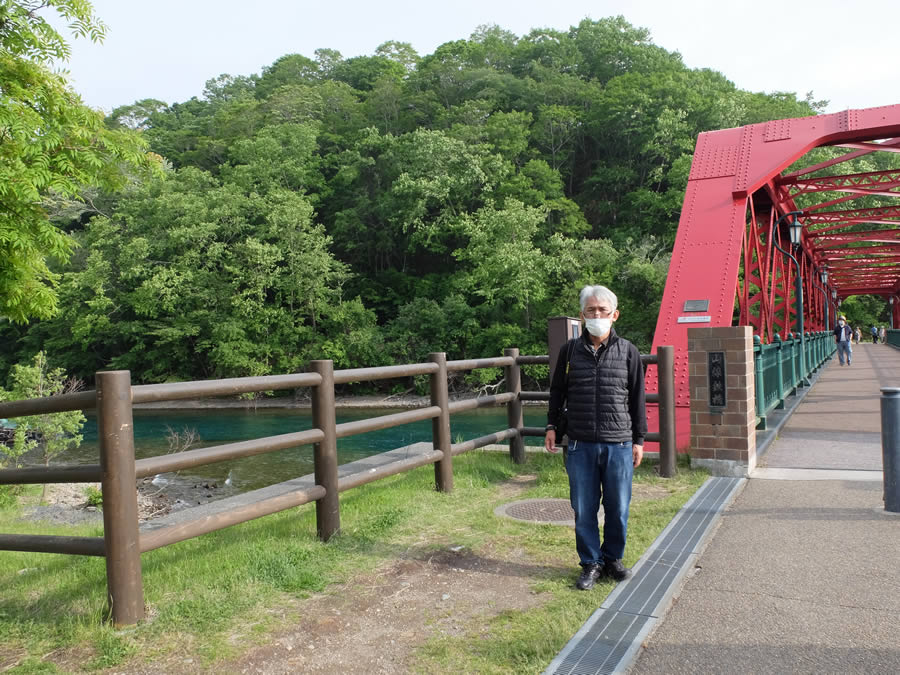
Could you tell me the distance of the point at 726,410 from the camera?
630cm

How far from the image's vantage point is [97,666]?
2830 mm

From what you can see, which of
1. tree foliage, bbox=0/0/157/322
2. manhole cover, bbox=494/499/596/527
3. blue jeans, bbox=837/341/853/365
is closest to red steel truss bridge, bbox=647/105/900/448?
manhole cover, bbox=494/499/596/527

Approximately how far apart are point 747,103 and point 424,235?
2191cm

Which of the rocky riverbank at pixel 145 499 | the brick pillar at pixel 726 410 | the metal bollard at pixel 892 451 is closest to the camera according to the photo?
the metal bollard at pixel 892 451

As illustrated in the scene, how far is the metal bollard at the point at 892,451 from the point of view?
15.7 feet

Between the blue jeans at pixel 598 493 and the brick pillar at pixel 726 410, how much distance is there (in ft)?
9.54

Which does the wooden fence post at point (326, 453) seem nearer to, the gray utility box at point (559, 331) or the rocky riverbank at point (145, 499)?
the gray utility box at point (559, 331)

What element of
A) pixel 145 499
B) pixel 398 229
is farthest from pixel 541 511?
pixel 398 229

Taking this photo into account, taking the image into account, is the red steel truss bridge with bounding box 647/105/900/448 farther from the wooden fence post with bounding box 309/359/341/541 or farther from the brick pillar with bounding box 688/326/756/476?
the wooden fence post with bounding box 309/359/341/541

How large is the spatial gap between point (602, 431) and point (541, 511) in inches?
69.4

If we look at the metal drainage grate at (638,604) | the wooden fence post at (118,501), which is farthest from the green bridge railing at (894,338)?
the wooden fence post at (118,501)

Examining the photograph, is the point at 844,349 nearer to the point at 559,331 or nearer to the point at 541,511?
the point at 559,331

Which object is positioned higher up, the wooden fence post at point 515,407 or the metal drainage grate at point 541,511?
the wooden fence post at point 515,407

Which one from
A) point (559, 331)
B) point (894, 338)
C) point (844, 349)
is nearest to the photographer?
point (559, 331)
